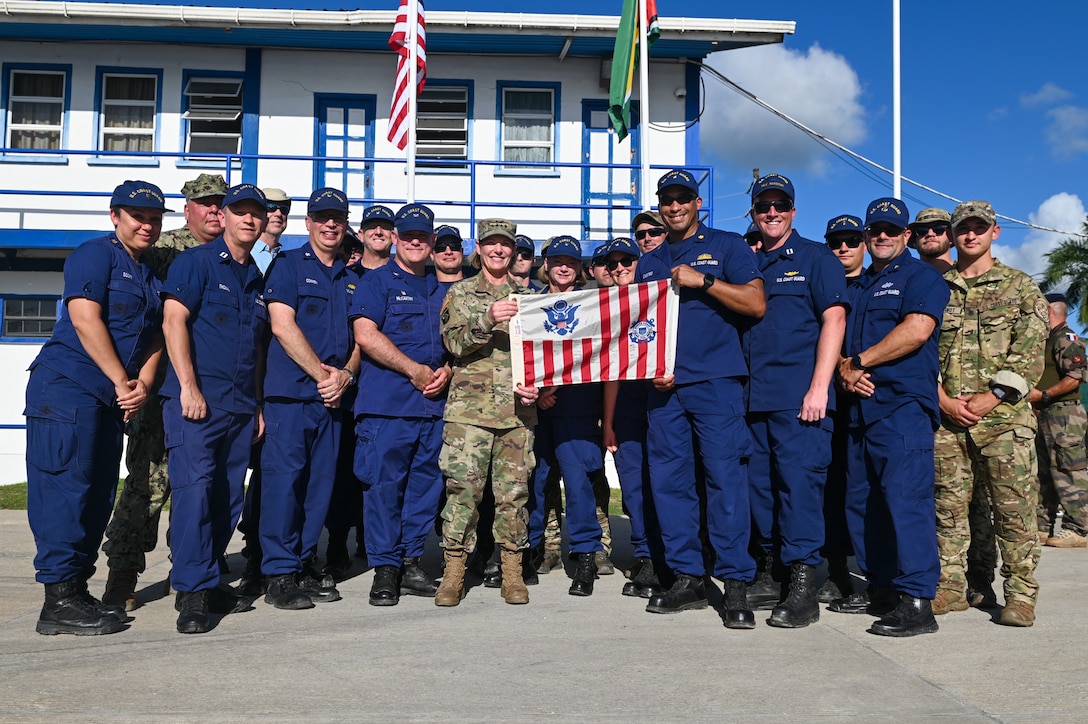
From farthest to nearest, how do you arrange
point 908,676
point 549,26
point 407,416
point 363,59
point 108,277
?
1. point 363,59
2. point 549,26
3. point 407,416
4. point 108,277
5. point 908,676

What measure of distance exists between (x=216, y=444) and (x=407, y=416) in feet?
3.75

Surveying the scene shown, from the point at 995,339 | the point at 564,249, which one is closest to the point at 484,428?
the point at 564,249

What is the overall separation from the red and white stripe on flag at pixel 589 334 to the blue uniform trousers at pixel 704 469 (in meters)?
0.30

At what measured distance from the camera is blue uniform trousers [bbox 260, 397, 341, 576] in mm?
5156

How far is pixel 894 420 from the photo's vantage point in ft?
15.9

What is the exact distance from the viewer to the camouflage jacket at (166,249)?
5.36 metres

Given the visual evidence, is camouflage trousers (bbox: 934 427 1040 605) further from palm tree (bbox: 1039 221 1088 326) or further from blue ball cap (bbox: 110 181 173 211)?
palm tree (bbox: 1039 221 1088 326)

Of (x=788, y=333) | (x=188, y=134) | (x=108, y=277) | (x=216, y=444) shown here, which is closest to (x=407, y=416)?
A: (x=216, y=444)

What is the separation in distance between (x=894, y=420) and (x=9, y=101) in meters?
14.8

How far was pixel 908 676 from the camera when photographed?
382 cm

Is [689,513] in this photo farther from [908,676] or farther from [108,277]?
[108,277]

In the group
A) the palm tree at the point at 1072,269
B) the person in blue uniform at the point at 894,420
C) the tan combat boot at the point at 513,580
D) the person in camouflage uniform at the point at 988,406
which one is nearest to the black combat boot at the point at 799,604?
the person in blue uniform at the point at 894,420

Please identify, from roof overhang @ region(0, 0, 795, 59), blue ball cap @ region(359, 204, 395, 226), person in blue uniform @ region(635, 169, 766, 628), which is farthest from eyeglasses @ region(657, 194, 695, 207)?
roof overhang @ region(0, 0, 795, 59)

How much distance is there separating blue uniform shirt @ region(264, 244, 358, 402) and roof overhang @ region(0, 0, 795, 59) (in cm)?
906
